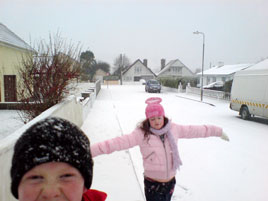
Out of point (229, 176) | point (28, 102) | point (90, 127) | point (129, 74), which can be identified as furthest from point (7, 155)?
point (129, 74)

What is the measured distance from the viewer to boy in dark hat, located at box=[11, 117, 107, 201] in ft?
3.28

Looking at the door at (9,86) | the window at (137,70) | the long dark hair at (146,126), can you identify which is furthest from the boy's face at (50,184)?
the window at (137,70)

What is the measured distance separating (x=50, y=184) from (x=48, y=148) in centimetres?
16

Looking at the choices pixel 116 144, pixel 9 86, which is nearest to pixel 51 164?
pixel 116 144

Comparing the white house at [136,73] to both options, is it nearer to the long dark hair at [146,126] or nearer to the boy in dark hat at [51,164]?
the long dark hair at [146,126]

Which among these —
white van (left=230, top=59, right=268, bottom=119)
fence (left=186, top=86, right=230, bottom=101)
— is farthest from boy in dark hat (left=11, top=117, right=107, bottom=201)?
fence (left=186, top=86, right=230, bottom=101)

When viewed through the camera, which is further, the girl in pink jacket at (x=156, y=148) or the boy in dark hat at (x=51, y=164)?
the girl in pink jacket at (x=156, y=148)

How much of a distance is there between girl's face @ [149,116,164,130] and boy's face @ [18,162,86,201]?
176 centimetres

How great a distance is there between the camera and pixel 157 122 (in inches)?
109

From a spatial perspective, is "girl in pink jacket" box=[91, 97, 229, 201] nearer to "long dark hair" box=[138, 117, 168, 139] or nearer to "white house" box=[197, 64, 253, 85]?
"long dark hair" box=[138, 117, 168, 139]

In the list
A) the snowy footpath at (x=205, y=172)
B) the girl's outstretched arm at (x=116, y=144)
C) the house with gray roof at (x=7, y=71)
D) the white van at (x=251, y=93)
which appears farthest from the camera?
the house with gray roof at (x=7, y=71)

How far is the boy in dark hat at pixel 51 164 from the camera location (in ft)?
A: 3.28

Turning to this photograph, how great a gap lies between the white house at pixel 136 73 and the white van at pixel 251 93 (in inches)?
2224

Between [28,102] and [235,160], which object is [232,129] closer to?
[235,160]
